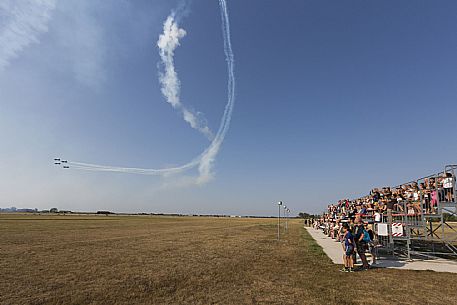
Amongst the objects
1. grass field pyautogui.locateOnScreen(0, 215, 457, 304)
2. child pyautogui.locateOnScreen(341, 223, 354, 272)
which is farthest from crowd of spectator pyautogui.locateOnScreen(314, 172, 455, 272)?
grass field pyautogui.locateOnScreen(0, 215, 457, 304)

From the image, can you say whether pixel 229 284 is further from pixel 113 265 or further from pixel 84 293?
pixel 113 265

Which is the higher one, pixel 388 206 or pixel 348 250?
pixel 388 206

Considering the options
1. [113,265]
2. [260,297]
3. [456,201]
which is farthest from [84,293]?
[456,201]

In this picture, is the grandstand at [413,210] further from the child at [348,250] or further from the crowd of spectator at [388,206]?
the child at [348,250]

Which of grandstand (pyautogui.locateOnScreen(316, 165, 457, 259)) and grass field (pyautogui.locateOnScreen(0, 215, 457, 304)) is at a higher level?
grandstand (pyautogui.locateOnScreen(316, 165, 457, 259))

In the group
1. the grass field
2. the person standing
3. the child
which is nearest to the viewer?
the grass field

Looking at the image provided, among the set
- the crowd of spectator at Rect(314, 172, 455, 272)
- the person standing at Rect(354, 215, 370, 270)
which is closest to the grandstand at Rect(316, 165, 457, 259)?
the crowd of spectator at Rect(314, 172, 455, 272)

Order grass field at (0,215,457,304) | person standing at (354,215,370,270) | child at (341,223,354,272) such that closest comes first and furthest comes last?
grass field at (0,215,457,304), child at (341,223,354,272), person standing at (354,215,370,270)

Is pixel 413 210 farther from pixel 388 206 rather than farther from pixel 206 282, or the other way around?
pixel 206 282

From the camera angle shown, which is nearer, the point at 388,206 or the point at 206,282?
the point at 206,282

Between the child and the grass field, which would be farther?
the child

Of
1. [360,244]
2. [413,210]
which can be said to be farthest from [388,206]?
[360,244]

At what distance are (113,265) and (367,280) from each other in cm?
946

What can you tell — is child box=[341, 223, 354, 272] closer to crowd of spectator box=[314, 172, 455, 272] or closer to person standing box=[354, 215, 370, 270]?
crowd of spectator box=[314, 172, 455, 272]
